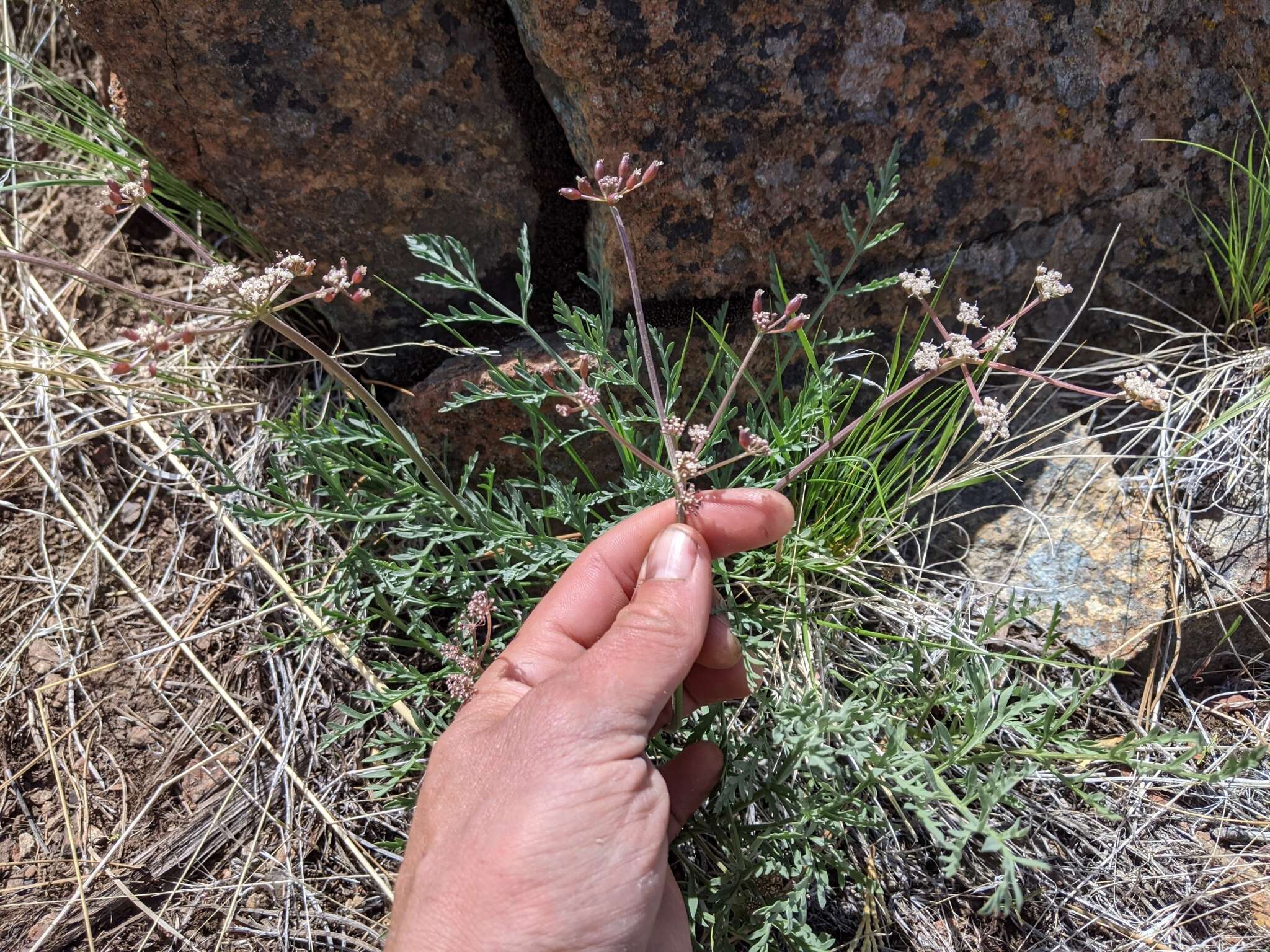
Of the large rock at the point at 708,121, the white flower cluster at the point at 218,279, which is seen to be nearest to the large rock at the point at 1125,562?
the large rock at the point at 708,121

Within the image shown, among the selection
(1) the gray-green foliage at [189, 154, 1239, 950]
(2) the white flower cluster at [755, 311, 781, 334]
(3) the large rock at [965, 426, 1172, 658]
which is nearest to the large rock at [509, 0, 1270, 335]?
(1) the gray-green foliage at [189, 154, 1239, 950]

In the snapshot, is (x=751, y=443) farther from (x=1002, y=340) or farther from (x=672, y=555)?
(x=1002, y=340)

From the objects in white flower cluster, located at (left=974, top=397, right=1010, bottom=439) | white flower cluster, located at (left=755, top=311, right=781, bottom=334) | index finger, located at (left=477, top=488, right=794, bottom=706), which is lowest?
index finger, located at (left=477, top=488, right=794, bottom=706)

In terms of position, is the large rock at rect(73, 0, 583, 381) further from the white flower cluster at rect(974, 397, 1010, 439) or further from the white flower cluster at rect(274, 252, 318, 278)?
the white flower cluster at rect(974, 397, 1010, 439)

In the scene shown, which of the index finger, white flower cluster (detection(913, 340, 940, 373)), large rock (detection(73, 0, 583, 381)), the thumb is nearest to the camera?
the thumb

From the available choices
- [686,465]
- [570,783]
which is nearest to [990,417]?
[686,465]

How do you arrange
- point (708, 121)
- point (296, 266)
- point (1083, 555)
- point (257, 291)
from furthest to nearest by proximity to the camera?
point (1083, 555)
point (708, 121)
point (296, 266)
point (257, 291)

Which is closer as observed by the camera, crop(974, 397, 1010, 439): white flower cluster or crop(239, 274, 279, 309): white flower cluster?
crop(239, 274, 279, 309): white flower cluster
